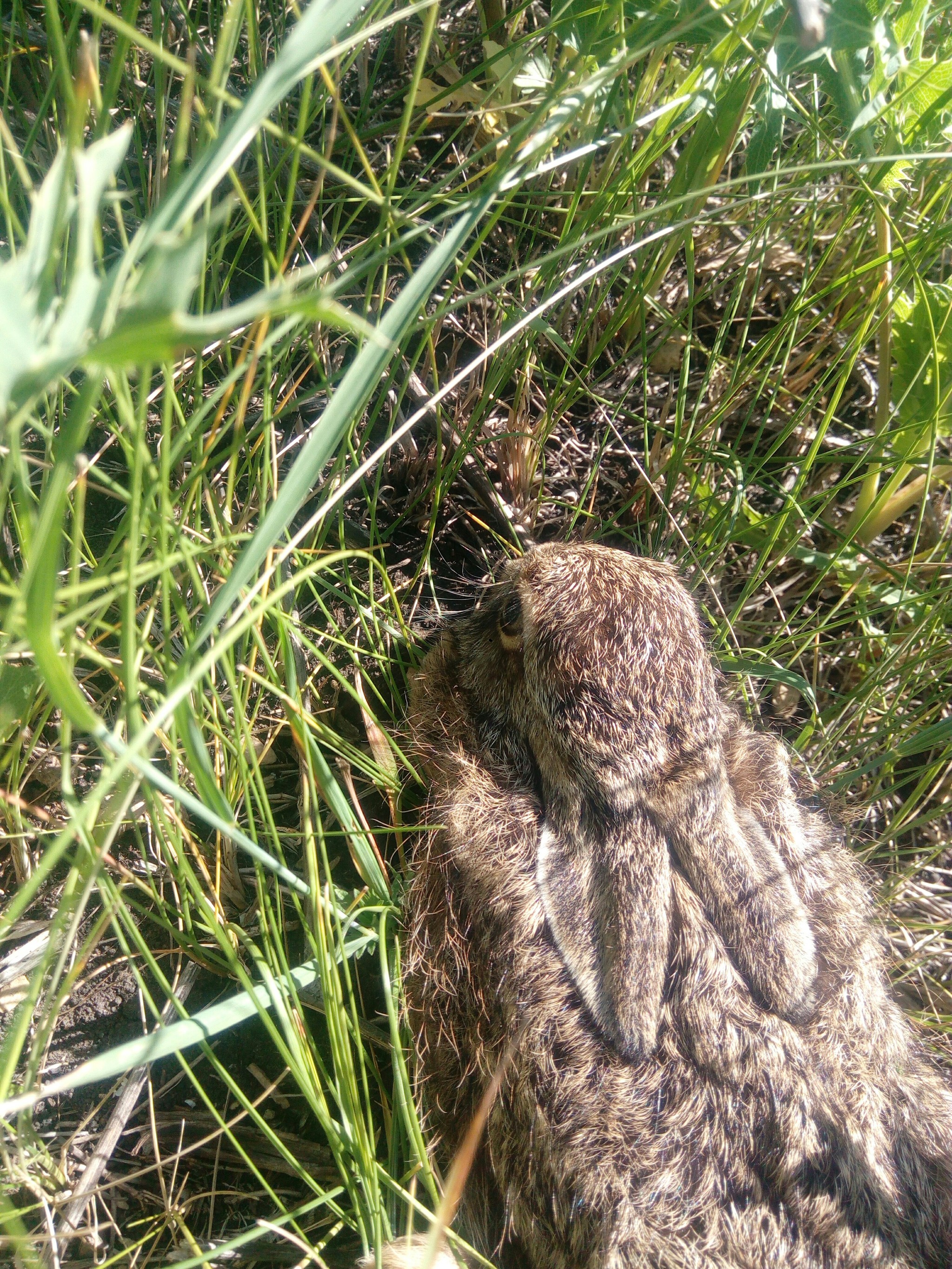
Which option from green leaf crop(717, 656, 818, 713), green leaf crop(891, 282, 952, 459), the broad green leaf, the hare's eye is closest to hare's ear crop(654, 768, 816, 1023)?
green leaf crop(717, 656, 818, 713)

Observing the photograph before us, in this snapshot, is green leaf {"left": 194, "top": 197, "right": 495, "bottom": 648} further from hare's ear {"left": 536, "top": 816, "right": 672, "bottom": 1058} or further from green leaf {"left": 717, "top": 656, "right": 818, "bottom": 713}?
green leaf {"left": 717, "top": 656, "right": 818, "bottom": 713}

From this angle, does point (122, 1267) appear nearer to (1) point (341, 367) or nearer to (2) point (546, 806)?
(2) point (546, 806)

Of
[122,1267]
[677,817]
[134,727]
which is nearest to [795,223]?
[677,817]

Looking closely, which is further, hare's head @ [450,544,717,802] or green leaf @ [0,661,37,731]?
hare's head @ [450,544,717,802]

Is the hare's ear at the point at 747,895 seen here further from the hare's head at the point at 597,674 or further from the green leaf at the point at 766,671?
the green leaf at the point at 766,671

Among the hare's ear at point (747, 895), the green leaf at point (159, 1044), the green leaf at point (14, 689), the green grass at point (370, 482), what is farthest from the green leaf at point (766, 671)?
the green leaf at point (14, 689)

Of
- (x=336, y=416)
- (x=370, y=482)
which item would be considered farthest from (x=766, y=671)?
(x=336, y=416)

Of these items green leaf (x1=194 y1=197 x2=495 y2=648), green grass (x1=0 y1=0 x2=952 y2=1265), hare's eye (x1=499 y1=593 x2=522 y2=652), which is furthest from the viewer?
hare's eye (x1=499 y1=593 x2=522 y2=652)
